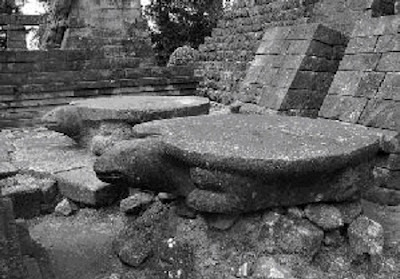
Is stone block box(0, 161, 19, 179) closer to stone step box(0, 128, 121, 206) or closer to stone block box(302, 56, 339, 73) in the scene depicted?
stone step box(0, 128, 121, 206)

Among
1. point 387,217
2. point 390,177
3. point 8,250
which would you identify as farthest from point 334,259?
point 8,250

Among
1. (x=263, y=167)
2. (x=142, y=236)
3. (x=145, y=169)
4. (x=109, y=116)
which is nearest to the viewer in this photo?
(x=263, y=167)

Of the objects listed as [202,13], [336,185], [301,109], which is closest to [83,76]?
[301,109]

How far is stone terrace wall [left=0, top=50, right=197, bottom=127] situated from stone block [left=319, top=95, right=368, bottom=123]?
165 inches

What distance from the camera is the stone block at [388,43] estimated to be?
355 cm

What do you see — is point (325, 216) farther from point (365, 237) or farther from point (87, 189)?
point (87, 189)

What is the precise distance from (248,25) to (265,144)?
6186 mm

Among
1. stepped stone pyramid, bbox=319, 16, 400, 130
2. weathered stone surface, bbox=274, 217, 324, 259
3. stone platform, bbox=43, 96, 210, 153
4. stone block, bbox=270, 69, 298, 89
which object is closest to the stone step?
stone platform, bbox=43, 96, 210, 153

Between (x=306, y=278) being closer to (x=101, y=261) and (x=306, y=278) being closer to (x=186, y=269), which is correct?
(x=186, y=269)

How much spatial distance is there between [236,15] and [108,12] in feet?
7.73

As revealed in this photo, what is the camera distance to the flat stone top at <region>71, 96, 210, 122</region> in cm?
411

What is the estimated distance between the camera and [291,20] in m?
7.16

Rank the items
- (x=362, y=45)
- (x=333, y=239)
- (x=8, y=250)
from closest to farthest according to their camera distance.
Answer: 1. (x=8, y=250)
2. (x=333, y=239)
3. (x=362, y=45)

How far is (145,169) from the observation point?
8.34 feet
